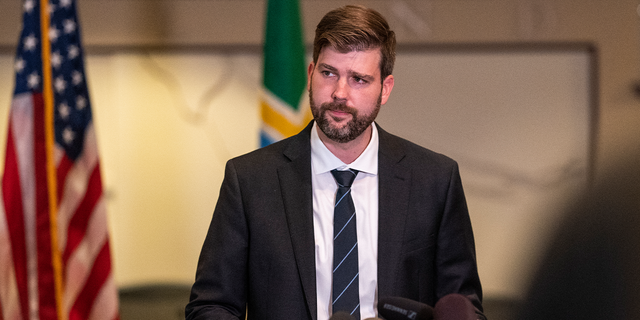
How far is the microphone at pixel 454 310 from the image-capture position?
0.91 meters

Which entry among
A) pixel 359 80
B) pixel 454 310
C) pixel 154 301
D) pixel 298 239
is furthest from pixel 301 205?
pixel 154 301

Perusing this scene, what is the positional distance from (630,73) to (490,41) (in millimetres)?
834

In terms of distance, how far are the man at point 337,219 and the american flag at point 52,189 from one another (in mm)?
1161

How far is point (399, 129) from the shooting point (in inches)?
125

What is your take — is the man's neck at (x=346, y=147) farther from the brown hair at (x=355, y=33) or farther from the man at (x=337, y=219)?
the brown hair at (x=355, y=33)

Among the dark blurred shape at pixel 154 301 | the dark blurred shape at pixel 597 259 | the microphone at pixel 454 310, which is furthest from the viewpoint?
the dark blurred shape at pixel 154 301

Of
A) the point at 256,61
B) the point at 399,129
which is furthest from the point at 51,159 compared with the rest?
the point at 399,129

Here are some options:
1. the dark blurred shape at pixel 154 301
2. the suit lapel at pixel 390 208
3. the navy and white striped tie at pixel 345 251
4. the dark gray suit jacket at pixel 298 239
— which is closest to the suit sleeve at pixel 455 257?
the dark gray suit jacket at pixel 298 239

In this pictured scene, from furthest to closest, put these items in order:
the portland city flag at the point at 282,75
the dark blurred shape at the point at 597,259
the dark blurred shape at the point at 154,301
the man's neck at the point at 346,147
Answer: the dark blurred shape at the point at 154,301
the dark blurred shape at the point at 597,259
the portland city flag at the point at 282,75
the man's neck at the point at 346,147

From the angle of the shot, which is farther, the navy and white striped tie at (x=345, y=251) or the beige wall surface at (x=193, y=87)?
the beige wall surface at (x=193, y=87)

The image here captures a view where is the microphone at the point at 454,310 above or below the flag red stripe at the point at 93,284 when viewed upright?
above

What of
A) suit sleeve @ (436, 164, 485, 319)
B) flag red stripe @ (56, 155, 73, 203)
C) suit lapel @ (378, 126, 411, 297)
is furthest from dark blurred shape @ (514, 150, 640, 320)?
flag red stripe @ (56, 155, 73, 203)

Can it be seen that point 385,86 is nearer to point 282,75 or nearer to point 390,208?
point 390,208

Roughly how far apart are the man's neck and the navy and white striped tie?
0.04 metres
